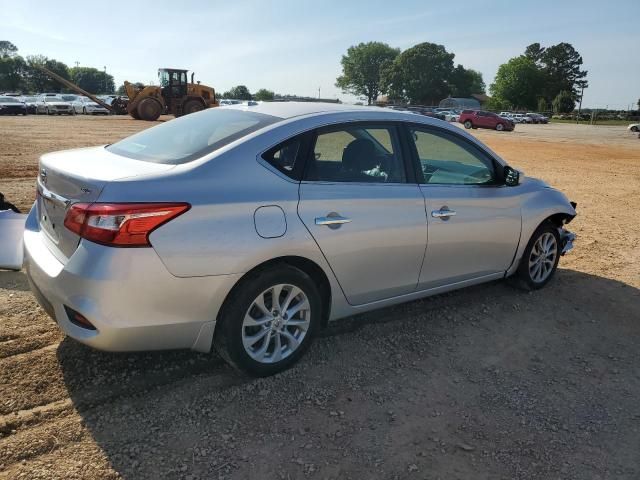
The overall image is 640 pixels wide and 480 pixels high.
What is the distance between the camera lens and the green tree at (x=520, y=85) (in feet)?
343

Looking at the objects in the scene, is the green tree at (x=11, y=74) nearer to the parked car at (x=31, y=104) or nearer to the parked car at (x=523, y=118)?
the parked car at (x=31, y=104)

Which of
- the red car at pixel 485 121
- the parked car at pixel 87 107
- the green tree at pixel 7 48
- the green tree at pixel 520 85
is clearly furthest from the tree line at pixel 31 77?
the green tree at pixel 520 85

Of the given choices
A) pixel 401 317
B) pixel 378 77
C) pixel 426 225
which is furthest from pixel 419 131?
pixel 378 77

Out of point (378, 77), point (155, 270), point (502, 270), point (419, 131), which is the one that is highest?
point (378, 77)

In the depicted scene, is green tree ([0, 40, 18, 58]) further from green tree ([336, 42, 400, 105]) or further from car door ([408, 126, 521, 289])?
car door ([408, 126, 521, 289])

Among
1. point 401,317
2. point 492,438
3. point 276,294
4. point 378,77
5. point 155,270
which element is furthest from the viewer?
point 378,77

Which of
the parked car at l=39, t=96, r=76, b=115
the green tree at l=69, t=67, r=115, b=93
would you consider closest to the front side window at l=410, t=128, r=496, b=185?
the parked car at l=39, t=96, r=76, b=115

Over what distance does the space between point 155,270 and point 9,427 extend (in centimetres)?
109

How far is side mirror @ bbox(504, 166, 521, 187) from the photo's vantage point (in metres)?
4.22

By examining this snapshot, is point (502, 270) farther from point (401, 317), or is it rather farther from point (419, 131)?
point (419, 131)

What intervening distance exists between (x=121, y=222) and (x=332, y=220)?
4.04 feet

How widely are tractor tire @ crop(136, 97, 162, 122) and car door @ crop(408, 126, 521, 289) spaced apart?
27.8 meters

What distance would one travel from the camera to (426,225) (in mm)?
3686

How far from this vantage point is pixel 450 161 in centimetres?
422
